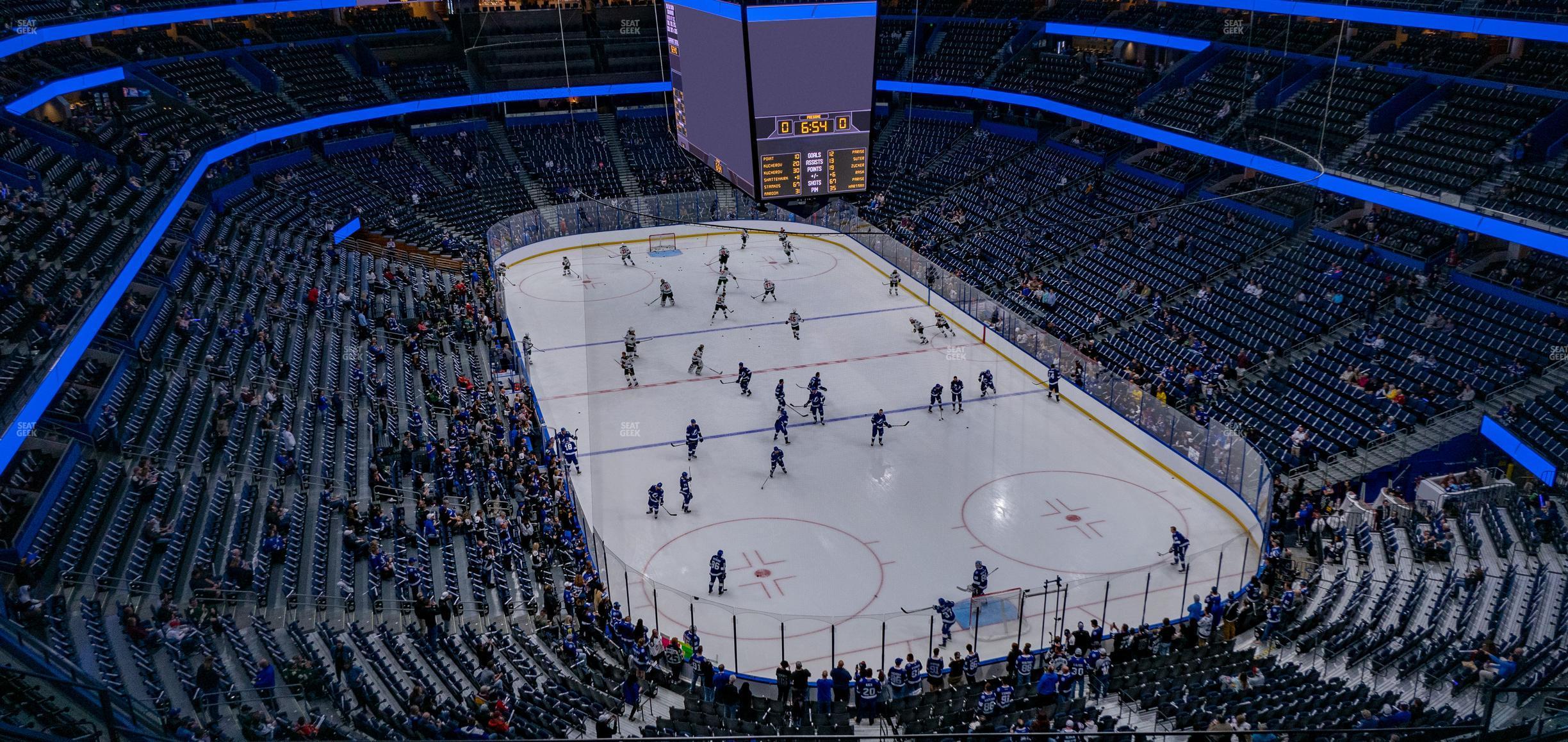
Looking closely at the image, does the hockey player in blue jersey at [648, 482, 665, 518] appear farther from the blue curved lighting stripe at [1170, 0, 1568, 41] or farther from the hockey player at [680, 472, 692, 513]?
the blue curved lighting stripe at [1170, 0, 1568, 41]

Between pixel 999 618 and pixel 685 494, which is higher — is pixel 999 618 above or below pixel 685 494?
below

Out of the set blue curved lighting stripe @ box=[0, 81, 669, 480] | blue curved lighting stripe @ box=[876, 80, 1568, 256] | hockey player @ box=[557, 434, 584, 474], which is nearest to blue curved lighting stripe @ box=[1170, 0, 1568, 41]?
blue curved lighting stripe @ box=[876, 80, 1568, 256]

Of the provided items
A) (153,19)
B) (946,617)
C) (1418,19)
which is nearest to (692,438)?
(946,617)

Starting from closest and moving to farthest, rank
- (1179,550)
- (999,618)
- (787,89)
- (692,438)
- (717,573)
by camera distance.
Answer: (787,89), (999,618), (717,573), (1179,550), (692,438)

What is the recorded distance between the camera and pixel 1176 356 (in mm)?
27562

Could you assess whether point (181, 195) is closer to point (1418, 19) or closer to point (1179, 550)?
point (1179, 550)

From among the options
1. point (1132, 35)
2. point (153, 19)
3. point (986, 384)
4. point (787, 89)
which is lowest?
point (986, 384)

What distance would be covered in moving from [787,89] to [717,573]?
7.92 metres

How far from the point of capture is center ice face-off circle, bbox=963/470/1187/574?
A: 805 inches

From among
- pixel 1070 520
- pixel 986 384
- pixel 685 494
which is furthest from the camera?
pixel 986 384

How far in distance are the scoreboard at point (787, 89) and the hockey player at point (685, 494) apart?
20.1ft

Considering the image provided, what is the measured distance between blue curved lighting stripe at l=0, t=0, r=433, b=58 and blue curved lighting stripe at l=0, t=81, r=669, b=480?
14.1ft

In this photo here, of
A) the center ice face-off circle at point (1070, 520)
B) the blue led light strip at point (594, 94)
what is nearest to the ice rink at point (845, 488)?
the center ice face-off circle at point (1070, 520)

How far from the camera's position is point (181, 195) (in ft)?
94.7
